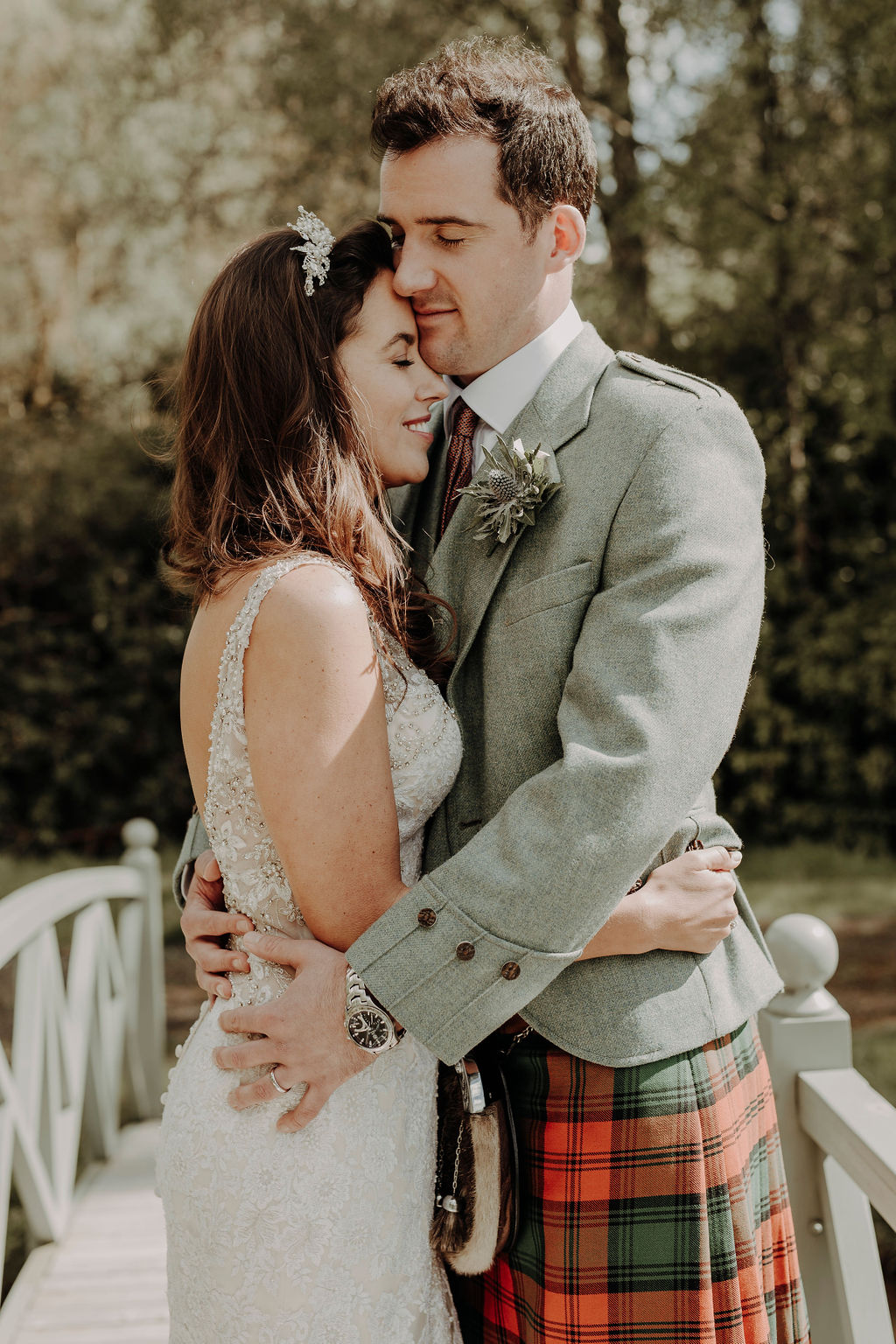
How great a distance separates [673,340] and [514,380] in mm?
5843

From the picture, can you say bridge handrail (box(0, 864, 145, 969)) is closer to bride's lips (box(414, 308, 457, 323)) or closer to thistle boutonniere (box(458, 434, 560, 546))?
thistle boutonniere (box(458, 434, 560, 546))

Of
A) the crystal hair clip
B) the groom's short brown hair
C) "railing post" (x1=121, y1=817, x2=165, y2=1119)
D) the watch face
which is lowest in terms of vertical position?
"railing post" (x1=121, y1=817, x2=165, y2=1119)

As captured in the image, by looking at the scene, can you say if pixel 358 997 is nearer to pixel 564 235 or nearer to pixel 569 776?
pixel 569 776

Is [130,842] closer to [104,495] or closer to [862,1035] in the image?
[862,1035]

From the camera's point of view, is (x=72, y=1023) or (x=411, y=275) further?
(x=72, y=1023)

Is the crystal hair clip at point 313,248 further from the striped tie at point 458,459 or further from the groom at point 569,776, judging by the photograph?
the striped tie at point 458,459

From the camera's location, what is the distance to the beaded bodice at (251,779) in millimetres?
1646

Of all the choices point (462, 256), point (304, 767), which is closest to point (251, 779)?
point (304, 767)

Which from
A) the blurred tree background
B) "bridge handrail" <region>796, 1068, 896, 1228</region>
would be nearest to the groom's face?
"bridge handrail" <region>796, 1068, 896, 1228</region>

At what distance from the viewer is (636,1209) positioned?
1633 millimetres

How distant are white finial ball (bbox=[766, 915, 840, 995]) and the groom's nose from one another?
50.2 inches

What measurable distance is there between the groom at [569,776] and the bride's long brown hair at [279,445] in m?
0.13

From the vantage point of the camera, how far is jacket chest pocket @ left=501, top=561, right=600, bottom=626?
5.46 ft

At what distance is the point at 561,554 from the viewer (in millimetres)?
1688
